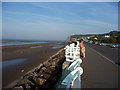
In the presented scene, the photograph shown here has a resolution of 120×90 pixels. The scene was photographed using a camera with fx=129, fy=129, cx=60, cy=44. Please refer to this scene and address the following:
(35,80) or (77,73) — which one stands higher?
(77,73)

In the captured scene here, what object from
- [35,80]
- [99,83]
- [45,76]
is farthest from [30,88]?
[99,83]

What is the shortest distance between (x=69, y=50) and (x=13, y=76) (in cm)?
465

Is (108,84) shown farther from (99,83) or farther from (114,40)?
(114,40)

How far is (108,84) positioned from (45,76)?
398 cm

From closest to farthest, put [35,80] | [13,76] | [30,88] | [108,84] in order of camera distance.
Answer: [108,84]
[30,88]
[35,80]
[13,76]

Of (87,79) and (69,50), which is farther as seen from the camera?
(69,50)

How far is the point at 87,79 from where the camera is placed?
5.89m

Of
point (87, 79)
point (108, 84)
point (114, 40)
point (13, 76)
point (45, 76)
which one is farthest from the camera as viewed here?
point (114, 40)

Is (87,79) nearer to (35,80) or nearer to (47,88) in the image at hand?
(47,88)

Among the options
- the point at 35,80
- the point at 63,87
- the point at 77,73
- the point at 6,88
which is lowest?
the point at 6,88

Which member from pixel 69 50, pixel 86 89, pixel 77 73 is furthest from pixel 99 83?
pixel 69 50

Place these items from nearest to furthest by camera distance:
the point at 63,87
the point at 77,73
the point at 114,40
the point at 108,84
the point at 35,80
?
the point at 63,87, the point at 77,73, the point at 108,84, the point at 35,80, the point at 114,40

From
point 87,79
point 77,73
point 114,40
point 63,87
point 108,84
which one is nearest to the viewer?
point 63,87

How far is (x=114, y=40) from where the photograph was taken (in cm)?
5803
